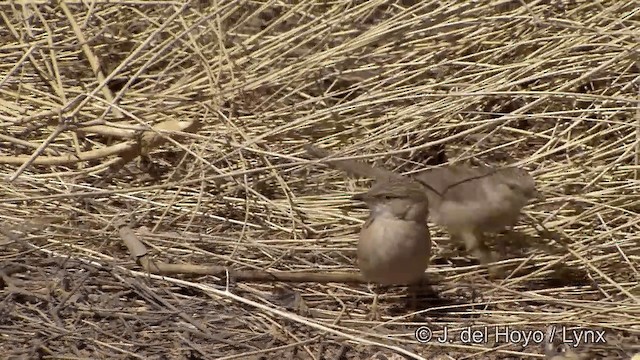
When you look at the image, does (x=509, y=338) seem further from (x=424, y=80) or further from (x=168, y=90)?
(x=168, y=90)

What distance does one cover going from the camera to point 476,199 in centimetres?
296

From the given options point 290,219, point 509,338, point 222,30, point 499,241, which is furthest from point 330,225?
point 222,30

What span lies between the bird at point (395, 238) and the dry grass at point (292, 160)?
0.14m

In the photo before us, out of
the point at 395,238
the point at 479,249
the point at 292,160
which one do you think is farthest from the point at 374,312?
the point at 292,160

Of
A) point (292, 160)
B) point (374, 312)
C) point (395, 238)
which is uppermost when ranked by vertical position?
point (292, 160)

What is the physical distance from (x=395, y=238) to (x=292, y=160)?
597 millimetres

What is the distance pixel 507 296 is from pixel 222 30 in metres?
1.82

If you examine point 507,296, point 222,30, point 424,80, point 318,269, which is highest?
point 222,30

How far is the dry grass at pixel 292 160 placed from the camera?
2.81 metres

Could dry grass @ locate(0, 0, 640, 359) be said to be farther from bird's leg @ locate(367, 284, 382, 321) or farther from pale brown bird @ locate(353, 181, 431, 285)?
pale brown bird @ locate(353, 181, 431, 285)

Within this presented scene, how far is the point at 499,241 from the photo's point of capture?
10.3 ft

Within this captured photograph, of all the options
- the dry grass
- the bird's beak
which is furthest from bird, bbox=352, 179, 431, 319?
the bird's beak

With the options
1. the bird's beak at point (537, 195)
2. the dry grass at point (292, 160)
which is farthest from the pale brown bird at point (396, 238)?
the bird's beak at point (537, 195)

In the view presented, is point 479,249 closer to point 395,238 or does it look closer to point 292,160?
point 395,238
